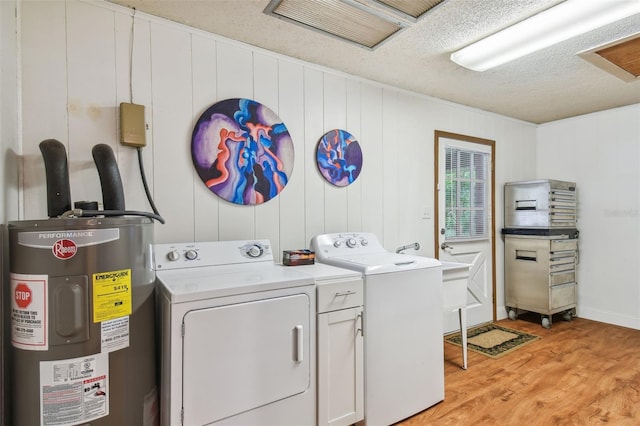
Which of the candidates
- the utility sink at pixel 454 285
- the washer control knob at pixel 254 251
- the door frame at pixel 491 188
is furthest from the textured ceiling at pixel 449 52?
the utility sink at pixel 454 285

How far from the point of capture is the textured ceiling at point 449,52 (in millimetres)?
Answer: 1901

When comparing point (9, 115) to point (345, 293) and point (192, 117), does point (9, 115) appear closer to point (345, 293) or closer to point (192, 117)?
point (192, 117)

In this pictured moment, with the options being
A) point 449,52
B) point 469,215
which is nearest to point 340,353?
point 449,52

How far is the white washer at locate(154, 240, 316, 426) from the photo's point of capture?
1.41 meters

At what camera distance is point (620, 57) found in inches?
84.3

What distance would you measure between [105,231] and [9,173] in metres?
0.64

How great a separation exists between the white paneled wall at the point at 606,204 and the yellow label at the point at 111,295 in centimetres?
461

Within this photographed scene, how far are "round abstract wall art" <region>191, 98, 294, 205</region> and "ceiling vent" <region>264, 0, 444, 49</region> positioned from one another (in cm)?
62

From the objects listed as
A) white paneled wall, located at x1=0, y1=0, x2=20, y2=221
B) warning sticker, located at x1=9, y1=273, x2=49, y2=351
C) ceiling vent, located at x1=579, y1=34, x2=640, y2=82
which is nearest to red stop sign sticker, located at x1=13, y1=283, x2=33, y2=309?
warning sticker, located at x1=9, y1=273, x2=49, y2=351

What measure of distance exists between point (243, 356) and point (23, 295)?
856mm

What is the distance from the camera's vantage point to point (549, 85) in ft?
9.87

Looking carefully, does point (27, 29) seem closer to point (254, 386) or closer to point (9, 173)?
point (9, 173)

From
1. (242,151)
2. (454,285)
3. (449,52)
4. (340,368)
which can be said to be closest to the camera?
(340,368)

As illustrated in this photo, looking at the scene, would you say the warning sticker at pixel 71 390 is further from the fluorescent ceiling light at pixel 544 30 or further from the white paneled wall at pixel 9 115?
the fluorescent ceiling light at pixel 544 30
